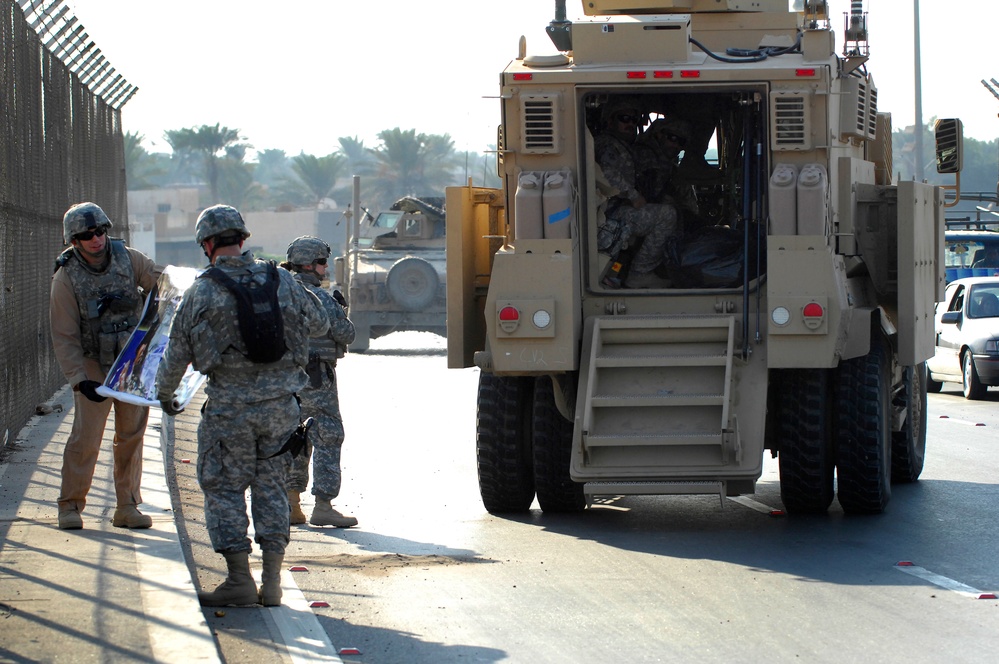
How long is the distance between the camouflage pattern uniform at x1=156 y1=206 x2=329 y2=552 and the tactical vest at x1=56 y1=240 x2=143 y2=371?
1437 millimetres

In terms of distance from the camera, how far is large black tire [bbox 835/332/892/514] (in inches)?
354

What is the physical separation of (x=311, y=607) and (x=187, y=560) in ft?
3.91

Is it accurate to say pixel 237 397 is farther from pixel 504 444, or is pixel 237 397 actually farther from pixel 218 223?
pixel 504 444

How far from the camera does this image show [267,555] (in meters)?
6.81

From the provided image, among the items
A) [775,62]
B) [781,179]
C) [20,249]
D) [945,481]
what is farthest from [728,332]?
[20,249]

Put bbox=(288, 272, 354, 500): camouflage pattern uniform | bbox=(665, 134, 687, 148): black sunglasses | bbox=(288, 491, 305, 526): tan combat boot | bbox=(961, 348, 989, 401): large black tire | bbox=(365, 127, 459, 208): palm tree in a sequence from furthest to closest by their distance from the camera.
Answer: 1. bbox=(365, 127, 459, 208): palm tree
2. bbox=(961, 348, 989, 401): large black tire
3. bbox=(665, 134, 687, 148): black sunglasses
4. bbox=(288, 491, 305, 526): tan combat boot
5. bbox=(288, 272, 354, 500): camouflage pattern uniform

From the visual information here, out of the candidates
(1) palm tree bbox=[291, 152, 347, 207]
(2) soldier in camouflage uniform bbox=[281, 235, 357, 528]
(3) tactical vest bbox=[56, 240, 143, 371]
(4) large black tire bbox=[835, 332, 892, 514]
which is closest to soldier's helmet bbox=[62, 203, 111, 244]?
(3) tactical vest bbox=[56, 240, 143, 371]

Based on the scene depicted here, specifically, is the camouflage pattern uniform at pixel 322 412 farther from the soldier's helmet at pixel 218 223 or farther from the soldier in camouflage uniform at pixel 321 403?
the soldier's helmet at pixel 218 223

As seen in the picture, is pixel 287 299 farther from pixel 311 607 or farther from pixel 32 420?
pixel 32 420

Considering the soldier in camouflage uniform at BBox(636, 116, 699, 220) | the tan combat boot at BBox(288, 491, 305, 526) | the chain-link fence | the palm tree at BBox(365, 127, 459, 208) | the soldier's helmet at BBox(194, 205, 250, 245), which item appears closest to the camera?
the soldier's helmet at BBox(194, 205, 250, 245)

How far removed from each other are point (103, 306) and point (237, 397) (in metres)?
1.79

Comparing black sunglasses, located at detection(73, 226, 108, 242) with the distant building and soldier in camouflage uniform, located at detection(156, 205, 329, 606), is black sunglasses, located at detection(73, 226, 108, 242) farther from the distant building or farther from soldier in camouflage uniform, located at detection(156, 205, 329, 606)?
the distant building

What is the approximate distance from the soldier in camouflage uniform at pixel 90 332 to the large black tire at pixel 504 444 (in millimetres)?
2188

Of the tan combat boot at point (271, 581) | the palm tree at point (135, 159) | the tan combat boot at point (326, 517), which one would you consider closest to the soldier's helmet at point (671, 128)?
the tan combat boot at point (326, 517)
